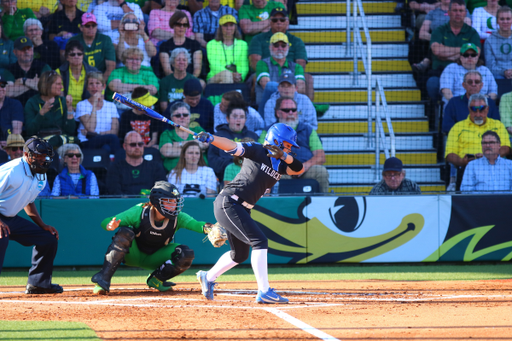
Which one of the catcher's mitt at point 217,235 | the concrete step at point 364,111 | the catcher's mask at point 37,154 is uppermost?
the concrete step at point 364,111

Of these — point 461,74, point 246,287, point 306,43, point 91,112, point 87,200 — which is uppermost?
point 306,43

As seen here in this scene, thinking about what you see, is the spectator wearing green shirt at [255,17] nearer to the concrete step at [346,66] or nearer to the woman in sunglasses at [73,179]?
the concrete step at [346,66]

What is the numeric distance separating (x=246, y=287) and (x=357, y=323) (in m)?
2.72

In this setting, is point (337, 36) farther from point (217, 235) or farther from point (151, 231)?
point (217, 235)

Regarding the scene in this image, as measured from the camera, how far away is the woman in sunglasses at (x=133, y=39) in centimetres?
1081

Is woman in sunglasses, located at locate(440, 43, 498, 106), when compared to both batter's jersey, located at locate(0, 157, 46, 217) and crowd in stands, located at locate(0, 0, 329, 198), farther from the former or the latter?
batter's jersey, located at locate(0, 157, 46, 217)

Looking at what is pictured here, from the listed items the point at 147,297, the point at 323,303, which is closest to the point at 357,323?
the point at 323,303

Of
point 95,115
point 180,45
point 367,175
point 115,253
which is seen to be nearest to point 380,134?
point 367,175

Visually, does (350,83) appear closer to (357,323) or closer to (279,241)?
(279,241)

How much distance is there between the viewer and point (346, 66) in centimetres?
→ 1251

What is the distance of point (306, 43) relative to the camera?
12.8 meters

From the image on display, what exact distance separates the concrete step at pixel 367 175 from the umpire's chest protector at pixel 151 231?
463cm

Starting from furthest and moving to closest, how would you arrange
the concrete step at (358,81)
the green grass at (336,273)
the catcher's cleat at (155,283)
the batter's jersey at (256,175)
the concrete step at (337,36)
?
1. the concrete step at (337,36)
2. the concrete step at (358,81)
3. the green grass at (336,273)
4. the catcher's cleat at (155,283)
5. the batter's jersey at (256,175)

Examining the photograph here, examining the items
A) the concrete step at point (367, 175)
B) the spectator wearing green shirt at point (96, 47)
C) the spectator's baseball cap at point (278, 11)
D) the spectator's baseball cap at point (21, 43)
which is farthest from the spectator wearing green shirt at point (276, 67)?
the spectator's baseball cap at point (21, 43)
